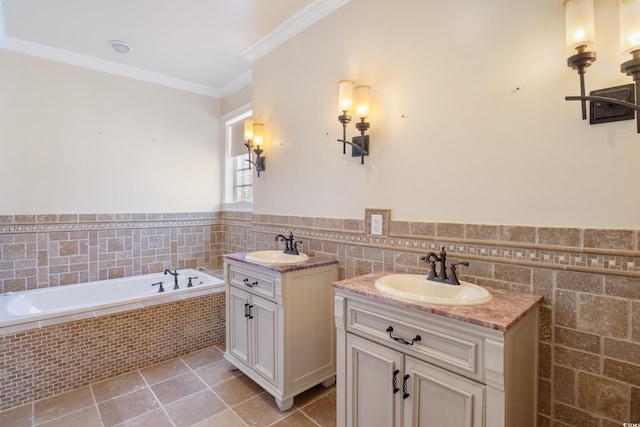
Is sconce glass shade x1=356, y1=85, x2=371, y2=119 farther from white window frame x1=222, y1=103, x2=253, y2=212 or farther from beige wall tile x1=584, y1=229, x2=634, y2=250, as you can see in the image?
white window frame x1=222, y1=103, x2=253, y2=212

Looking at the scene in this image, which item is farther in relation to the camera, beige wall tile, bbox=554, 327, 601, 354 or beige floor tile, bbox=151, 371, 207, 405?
beige floor tile, bbox=151, 371, 207, 405

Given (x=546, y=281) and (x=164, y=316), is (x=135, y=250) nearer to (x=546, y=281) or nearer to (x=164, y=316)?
(x=164, y=316)

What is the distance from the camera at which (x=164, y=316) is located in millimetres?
2559

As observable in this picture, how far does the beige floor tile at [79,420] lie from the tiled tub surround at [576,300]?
2.26 metres

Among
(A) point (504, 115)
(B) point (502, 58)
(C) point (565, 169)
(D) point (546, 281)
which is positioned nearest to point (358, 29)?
Answer: (B) point (502, 58)

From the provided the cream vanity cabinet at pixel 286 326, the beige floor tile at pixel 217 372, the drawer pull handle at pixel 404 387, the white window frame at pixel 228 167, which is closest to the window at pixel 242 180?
the white window frame at pixel 228 167

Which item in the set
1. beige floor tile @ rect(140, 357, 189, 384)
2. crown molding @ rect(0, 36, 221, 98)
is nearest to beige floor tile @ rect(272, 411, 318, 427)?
beige floor tile @ rect(140, 357, 189, 384)

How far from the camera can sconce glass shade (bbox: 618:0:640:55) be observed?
103cm

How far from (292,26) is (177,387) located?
9.30 feet

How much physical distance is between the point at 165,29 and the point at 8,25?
48.3 inches

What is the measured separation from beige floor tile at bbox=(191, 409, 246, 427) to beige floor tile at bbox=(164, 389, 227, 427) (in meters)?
0.03

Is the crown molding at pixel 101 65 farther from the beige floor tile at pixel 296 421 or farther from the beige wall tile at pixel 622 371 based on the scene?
the beige wall tile at pixel 622 371

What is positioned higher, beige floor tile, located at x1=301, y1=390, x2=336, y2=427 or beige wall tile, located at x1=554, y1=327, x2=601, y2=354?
beige wall tile, located at x1=554, y1=327, x2=601, y2=354

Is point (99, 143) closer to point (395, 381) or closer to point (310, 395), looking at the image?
point (310, 395)
